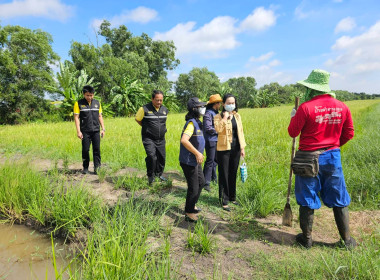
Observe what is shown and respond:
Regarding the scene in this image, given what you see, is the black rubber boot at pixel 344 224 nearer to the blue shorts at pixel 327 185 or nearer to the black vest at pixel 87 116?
the blue shorts at pixel 327 185

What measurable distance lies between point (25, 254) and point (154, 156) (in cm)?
251

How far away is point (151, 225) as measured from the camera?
2838mm

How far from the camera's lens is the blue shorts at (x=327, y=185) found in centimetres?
269

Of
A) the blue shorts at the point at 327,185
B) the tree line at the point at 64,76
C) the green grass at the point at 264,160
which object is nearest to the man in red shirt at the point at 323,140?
the blue shorts at the point at 327,185

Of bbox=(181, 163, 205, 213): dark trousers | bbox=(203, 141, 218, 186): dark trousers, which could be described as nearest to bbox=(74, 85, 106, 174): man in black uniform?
bbox=(203, 141, 218, 186): dark trousers

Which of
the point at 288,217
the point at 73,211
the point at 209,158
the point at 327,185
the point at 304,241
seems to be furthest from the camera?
the point at 209,158

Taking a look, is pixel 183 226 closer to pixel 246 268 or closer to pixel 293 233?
pixel 246 268

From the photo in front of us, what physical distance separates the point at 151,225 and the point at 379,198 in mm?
3604

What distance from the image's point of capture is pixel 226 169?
382 centimetres

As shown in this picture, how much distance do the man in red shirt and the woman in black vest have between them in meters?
1.19

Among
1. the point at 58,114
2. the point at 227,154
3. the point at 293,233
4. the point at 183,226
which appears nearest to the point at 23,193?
the point at 183,226

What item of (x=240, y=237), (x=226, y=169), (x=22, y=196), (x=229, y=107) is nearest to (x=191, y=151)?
(x=226, y=169)

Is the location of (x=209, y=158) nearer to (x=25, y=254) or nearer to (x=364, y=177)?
(x=364, y=177)

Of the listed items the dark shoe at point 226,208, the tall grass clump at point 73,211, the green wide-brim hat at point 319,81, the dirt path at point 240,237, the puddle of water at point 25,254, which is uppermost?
the green wide-brim hat at point 319,81
